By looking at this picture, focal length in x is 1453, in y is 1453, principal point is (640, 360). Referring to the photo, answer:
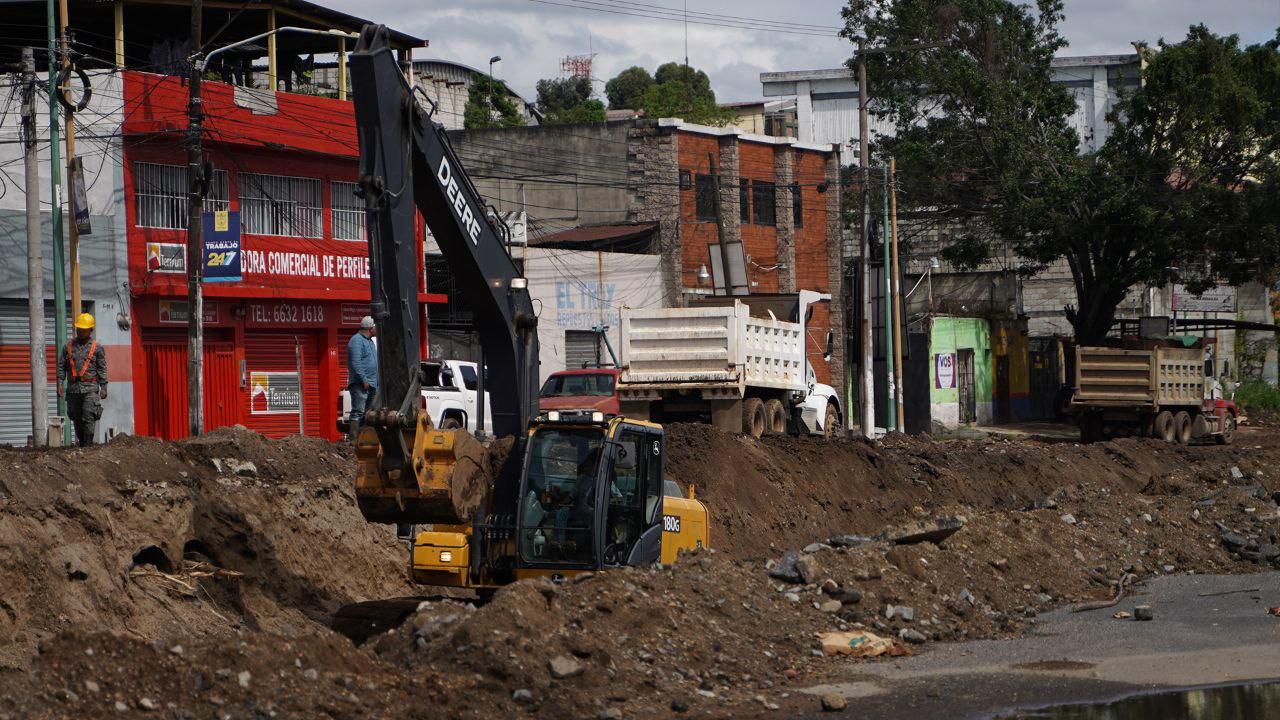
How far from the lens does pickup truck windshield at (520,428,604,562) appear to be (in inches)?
492

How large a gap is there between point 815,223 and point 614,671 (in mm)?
38181

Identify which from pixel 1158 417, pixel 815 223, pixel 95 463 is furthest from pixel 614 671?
pixel 815 223

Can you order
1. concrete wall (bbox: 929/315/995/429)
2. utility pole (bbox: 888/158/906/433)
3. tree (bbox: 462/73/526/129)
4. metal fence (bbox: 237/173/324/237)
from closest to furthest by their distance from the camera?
metal fence (bbox: 237/173/324/237) → utility pole (bbox: 888/158/906/433) → concrete wall (bbox: 929/315/995/429) → tree (bbox: 462/73/526/129)

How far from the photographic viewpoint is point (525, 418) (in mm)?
13047

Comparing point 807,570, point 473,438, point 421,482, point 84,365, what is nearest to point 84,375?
point 84,365

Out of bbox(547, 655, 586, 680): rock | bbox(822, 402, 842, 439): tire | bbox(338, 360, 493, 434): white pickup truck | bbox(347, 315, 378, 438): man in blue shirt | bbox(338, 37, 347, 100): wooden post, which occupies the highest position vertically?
bbox(338, 37, 347, 100): wooden post

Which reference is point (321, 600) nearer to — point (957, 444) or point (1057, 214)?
point (957, 444)

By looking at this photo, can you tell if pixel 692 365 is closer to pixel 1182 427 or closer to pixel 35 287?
pixel 35 287

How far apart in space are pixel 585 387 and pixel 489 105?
3628 cm

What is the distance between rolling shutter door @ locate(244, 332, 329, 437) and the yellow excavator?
17.8 meters

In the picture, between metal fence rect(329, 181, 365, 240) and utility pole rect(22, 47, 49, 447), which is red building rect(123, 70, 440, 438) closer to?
metal fence rect(329, 181, 365, 240)

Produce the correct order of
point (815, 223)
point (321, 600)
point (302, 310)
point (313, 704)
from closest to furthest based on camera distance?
point (313, 704)
point (321, 600)
point (302, 310)
point (815, 223)

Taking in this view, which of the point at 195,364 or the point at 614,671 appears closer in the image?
the point at 614,671

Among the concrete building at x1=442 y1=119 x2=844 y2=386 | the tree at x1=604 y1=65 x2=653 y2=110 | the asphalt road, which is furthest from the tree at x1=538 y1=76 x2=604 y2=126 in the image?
the asphalt road
